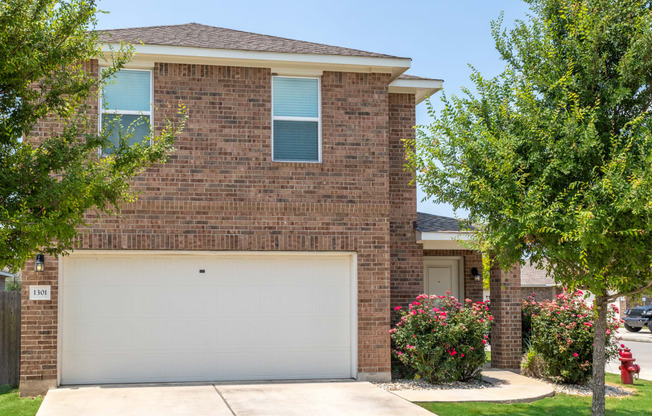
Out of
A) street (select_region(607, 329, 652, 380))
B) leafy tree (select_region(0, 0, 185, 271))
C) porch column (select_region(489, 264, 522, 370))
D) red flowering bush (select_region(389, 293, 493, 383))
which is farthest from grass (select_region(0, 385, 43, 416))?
street (select_region(607, 329, 652, 380))

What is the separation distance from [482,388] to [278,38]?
7.97m

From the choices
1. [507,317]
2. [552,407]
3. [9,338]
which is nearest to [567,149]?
[552,407]

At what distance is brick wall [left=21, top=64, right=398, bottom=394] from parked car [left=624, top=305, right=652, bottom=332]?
81.6 ft

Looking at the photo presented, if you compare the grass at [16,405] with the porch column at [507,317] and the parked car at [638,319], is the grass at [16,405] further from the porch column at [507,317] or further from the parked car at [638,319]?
the parked car at [638,319]

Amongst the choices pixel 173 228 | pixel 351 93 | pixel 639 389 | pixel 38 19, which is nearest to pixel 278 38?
pixel 351 93

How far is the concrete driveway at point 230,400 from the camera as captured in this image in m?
10.2

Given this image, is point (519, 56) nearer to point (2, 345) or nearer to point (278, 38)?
point (278, 38)

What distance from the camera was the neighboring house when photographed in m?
12.5

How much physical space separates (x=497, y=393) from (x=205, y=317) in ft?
17.3

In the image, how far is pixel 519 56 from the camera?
9.92m

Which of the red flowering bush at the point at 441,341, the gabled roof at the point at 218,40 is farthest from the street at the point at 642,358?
the gabled roof at the point at 218,40

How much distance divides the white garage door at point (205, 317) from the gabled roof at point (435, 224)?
209cm

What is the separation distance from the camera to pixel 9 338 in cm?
1368

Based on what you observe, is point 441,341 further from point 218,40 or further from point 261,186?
point 218,40
